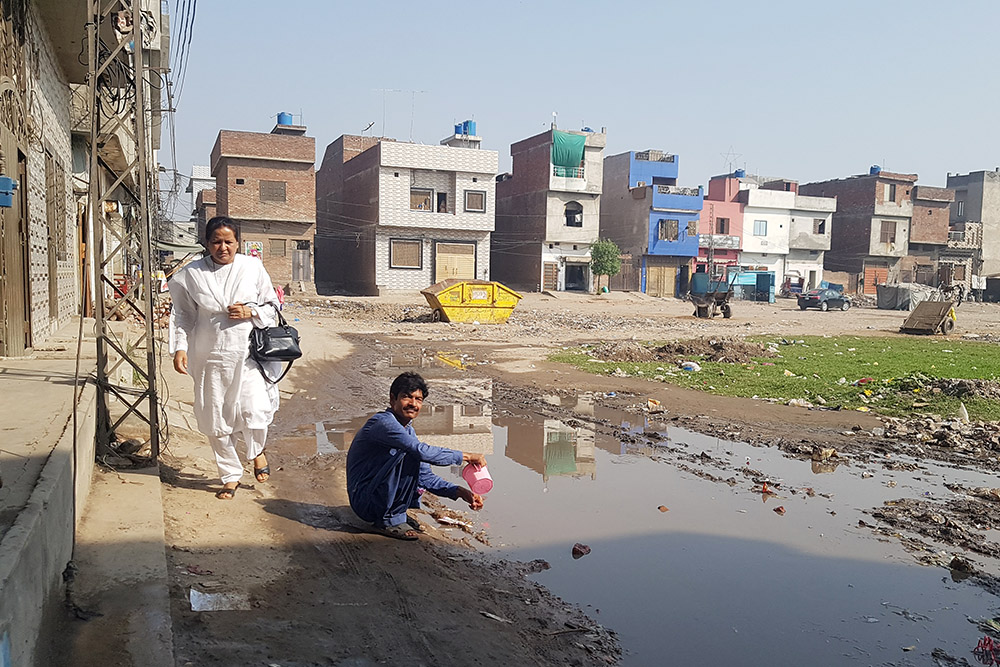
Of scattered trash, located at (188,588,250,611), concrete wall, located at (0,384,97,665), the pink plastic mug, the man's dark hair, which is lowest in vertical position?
scattered trash, located at (188,588,250,611)

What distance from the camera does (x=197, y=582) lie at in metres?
3.85

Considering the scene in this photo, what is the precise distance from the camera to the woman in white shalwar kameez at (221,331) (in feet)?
16.1

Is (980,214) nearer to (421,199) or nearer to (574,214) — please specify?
(574,214)

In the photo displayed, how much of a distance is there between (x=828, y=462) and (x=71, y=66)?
38.5ft

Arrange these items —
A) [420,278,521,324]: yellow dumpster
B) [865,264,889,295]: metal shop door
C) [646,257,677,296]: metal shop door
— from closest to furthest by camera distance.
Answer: [420,278,521,324]: yellow dumpster
[646,257,677,296]: metal shop door
[865,264,889,295]: metal shop door

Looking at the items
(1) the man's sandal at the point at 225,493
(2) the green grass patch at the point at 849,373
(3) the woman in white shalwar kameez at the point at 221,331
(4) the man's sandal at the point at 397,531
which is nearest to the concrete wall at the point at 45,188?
(3) the woman in white shalwar kameez at the point at 221,331

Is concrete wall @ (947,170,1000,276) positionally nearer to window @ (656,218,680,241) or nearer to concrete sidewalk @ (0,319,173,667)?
window @ (656,218,680,241)

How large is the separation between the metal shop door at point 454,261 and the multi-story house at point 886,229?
102 feet

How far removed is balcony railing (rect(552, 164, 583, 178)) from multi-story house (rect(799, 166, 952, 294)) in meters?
24.2

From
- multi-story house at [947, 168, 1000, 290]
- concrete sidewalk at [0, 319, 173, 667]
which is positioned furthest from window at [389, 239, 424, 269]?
multi-story house at [947, 168, 1000, 290]

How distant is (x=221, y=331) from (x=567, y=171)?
40487 millimetres

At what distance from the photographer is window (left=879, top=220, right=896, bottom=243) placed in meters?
54.6

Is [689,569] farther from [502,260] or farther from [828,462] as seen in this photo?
[502,260]

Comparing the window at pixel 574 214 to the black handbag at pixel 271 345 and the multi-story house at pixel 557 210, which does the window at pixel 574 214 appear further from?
the black handbag at pixel 271 345
